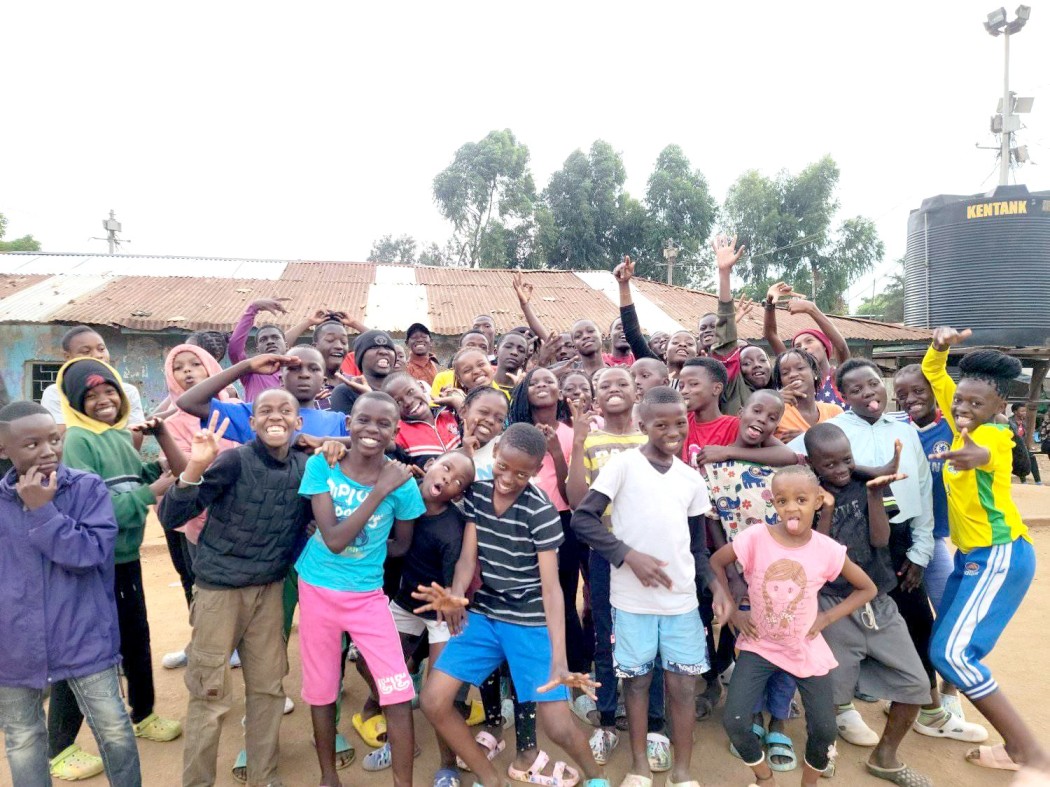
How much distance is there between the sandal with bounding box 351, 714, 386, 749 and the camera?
2.95 metres

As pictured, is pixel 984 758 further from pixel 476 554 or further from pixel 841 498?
pixel 476 554

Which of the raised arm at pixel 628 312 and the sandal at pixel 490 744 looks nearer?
the sandal at pixel 490 744

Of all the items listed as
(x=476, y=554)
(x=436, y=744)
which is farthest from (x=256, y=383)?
(x=436, y=744)

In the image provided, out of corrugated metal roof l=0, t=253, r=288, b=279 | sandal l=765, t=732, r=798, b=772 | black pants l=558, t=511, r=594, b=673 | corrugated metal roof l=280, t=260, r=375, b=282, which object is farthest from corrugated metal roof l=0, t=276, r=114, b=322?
sandal l=765, t=732, r=798, b=772

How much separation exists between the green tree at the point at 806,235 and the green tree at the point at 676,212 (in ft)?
6.92

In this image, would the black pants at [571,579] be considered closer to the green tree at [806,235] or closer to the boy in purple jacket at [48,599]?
the boy in purple jacket at [48,599]

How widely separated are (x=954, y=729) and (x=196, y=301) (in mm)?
11191

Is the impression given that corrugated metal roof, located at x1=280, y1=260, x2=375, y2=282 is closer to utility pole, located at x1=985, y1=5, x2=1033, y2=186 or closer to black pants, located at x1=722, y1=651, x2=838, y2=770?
black pants, located at x1=722, y1=651, x2=838, y2=770

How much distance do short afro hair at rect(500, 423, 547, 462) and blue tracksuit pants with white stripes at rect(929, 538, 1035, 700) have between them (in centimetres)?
191

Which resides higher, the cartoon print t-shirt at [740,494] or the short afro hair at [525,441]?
the short afro hair at [525,441]

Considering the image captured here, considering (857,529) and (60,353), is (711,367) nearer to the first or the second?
(857,529)

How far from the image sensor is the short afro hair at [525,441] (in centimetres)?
252

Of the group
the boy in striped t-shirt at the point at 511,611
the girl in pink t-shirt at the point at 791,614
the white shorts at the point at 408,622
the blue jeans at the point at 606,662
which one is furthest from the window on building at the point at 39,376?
the girl in pink t-shirt at the point at 791,614

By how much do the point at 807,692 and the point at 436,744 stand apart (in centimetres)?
168
